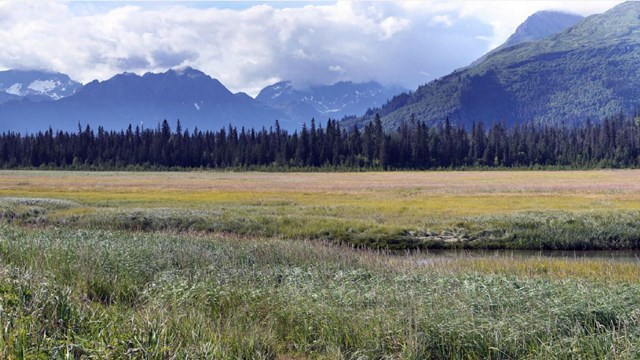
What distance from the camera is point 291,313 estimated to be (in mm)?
11844

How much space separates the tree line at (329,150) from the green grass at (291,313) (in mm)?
124576

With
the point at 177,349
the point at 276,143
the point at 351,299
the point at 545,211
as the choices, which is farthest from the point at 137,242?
the point at 276,143

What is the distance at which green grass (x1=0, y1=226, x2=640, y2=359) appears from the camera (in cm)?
907

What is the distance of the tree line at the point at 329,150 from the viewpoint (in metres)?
148

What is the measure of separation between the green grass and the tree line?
124576 mm

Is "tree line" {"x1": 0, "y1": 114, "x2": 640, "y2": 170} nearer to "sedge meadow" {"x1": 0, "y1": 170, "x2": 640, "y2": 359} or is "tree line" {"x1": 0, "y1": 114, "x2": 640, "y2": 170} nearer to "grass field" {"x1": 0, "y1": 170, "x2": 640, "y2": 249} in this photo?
"grass field" {"x1": 0, "y1": 170, "x2": 640, "y2": 249}

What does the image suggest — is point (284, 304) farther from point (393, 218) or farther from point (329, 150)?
point (329, 150)

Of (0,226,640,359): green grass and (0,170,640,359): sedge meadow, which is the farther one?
(0,170,640,359): sedge meadow

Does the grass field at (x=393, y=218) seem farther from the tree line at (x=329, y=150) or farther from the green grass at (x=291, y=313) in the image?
the tree line at (x=329, y=150)

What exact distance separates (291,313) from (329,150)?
460 feet

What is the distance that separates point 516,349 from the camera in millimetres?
9930

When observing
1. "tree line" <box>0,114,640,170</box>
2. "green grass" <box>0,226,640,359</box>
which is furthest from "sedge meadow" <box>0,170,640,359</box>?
"tree line" <box>0,114,640,170</box>

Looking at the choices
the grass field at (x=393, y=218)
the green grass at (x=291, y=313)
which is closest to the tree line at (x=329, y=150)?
the grass field at (x=393, y=218)

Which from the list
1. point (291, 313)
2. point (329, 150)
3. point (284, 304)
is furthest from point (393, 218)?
point (329, 150)
